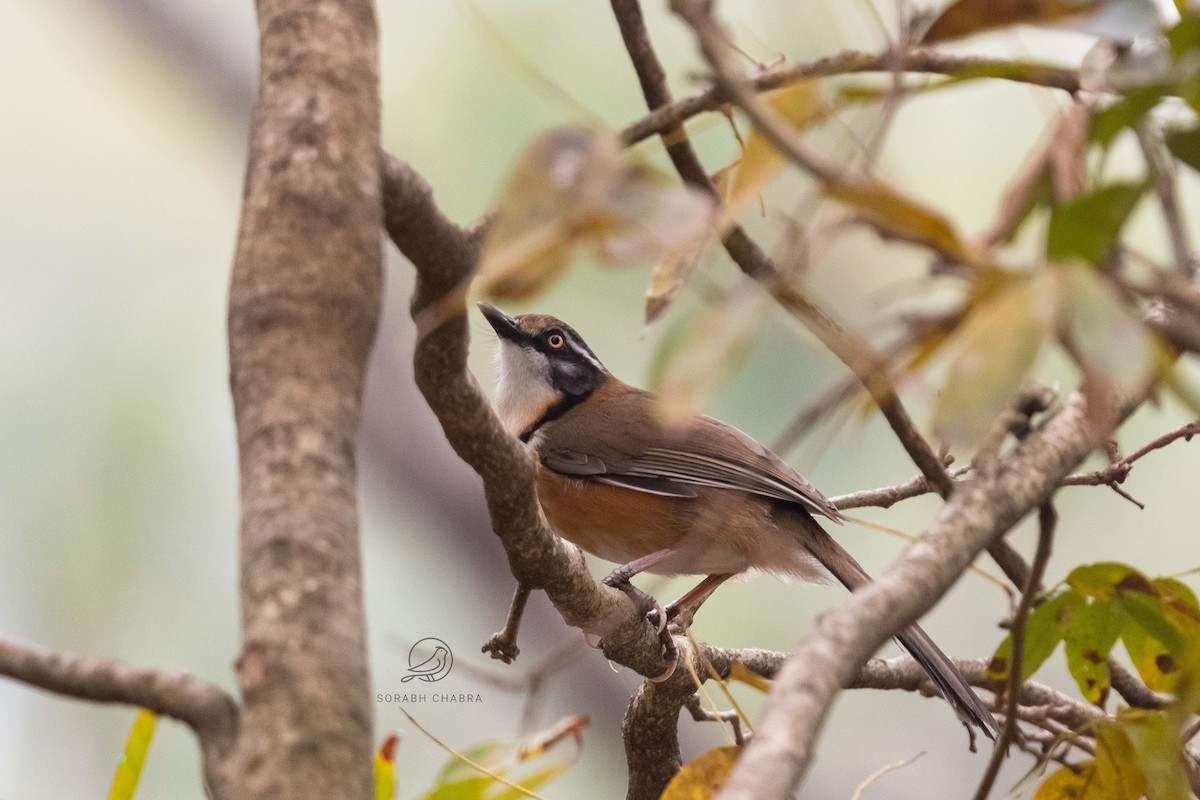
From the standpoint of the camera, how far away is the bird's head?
4.50 meters

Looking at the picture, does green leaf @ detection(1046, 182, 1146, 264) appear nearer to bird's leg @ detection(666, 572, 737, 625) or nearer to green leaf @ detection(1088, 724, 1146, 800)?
green leaf @ detection(1088, 724, 1146, 800)

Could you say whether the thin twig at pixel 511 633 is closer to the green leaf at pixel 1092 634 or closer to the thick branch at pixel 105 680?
the green leaf at pixel 1092 634

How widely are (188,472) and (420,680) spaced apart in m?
2.52

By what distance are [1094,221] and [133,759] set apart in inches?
61.1

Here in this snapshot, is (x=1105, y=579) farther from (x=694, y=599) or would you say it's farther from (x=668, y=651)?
(x=694, y=599)

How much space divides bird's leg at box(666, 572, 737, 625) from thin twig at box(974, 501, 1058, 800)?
156cm

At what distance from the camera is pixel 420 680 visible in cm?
371

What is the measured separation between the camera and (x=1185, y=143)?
3.71 feet

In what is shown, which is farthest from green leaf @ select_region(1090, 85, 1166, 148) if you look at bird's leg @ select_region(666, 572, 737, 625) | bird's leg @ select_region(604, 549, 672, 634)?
bird's leg @ select_region(666, 572, 737, 625)

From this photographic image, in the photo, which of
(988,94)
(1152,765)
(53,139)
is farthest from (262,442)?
(53,139)

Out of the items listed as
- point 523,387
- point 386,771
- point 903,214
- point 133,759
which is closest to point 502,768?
point 386,771

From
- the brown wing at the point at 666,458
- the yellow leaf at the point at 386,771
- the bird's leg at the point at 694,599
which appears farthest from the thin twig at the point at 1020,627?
the brown wing at the point at 666,458

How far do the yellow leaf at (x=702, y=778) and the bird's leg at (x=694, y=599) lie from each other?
1353 millimetres

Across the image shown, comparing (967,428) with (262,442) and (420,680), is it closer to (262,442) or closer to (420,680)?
(262,442)
